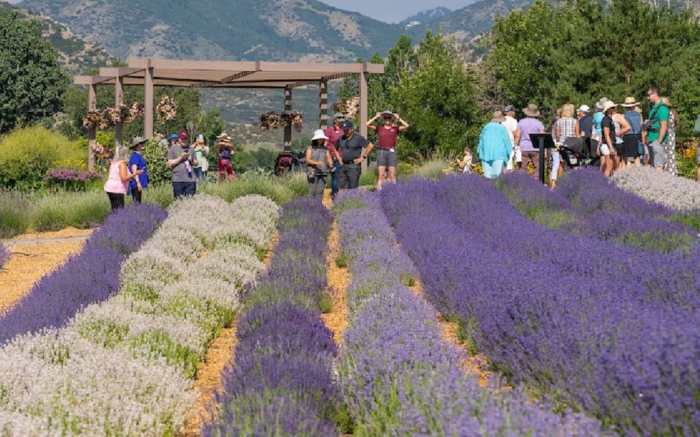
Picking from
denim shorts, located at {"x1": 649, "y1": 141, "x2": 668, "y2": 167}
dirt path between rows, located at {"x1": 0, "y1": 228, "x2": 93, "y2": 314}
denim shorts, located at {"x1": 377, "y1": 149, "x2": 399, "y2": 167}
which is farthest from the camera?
denim shorts, located at {"x1": 377, "y1": 149, "x2": 399, "y2": 167}

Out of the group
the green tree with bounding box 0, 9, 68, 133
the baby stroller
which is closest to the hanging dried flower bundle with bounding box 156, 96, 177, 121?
the baby stroller

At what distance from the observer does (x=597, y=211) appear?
1071 centimetres

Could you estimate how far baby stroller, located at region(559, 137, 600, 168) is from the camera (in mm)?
14805

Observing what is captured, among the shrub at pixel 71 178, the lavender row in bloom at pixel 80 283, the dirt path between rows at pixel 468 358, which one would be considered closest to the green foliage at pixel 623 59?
the shrub at pixel 71 178

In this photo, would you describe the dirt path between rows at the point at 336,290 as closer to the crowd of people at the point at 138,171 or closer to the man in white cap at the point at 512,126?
the crowd of people at the point at 138,171

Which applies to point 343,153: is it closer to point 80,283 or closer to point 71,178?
point 80,283

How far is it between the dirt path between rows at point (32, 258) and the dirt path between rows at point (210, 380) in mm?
2215

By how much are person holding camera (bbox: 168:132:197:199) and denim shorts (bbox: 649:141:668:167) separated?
7.00m

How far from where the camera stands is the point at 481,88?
42.5 meters

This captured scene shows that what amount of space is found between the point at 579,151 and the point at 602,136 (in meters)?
0.73

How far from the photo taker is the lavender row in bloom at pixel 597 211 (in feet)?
26.6

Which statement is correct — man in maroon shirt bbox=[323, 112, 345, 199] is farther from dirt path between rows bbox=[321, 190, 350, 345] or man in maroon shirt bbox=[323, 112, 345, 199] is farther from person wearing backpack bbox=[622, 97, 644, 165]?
person wearing backpack bbox=[622, 97, 644, 165]

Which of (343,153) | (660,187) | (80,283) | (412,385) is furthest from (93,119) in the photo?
(412,385)

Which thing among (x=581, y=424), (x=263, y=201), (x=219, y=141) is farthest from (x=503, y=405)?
(x=219, y=141)
